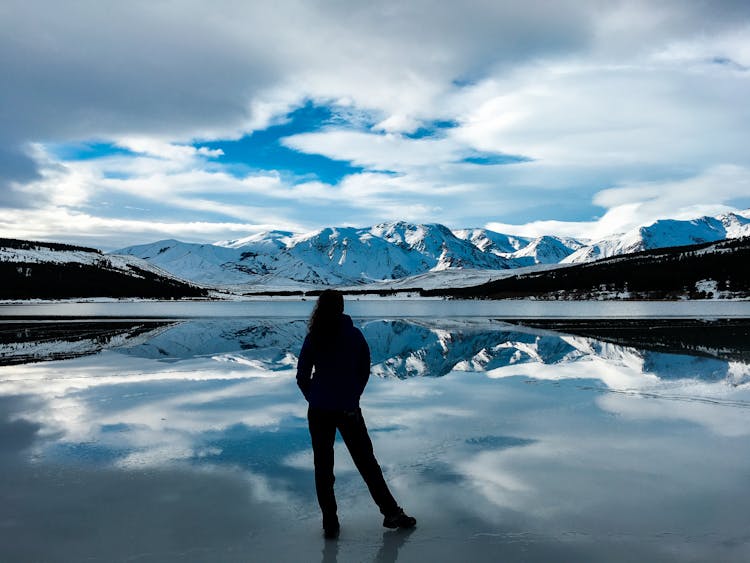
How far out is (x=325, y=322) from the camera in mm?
6266

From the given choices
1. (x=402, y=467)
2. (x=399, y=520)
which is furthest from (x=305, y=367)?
(x=402, y=467)

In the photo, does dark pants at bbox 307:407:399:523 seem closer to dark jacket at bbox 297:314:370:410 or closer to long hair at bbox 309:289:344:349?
dark jacket at bbox 297:314:370:410

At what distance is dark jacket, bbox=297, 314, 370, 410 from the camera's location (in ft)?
20.7

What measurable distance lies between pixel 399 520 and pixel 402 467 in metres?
2.23

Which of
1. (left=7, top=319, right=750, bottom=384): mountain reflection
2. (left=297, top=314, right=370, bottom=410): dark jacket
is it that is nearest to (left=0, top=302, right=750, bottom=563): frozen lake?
(left=7, top=319, right=750, bottom=384): mountain reflection

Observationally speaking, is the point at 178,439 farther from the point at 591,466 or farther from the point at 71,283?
the point at 71,283

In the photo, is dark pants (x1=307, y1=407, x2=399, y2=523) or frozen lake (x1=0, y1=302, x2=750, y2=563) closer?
frozen lake (x1=0, y1=302, x2=750, y2=563)

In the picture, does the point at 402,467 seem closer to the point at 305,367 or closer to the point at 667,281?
the point at 305,367

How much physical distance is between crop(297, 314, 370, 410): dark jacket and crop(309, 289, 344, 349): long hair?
2.3 inches

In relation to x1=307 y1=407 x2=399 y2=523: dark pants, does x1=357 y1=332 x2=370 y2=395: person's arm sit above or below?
above

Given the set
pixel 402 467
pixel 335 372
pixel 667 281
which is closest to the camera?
pixel 335 372

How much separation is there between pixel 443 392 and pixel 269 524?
29.6 ft

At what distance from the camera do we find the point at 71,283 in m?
185

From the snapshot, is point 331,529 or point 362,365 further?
point 362,365
